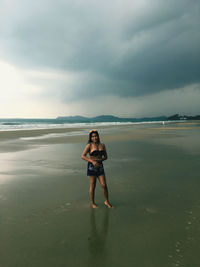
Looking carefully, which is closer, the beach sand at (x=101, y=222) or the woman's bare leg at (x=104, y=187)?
the beach sand at (x=101, y=222)

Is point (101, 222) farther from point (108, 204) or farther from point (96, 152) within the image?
point (96, 152)

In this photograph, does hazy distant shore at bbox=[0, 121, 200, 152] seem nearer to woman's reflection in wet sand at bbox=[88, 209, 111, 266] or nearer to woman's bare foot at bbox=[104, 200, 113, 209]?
woman's bare foot at bbox=[104, 200, 113, 209]

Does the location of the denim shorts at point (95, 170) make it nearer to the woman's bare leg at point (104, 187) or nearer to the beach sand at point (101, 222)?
the woman's bare leg at point (104, 187)

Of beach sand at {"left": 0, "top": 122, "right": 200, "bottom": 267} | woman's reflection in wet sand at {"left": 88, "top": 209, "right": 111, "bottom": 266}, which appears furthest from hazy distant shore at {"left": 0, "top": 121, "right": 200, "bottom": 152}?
woman's reflection in wet sand at {"left": 88, "top": 209, "right": 111, "bottom": 266}

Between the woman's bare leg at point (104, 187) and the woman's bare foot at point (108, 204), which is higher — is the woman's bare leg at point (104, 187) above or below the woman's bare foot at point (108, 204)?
above

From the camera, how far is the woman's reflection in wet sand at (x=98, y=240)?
2838mm

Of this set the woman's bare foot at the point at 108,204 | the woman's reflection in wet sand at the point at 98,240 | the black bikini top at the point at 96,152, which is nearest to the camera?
the woman's reflection in wet sand at the point at 98,240

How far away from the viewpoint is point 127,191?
564 centimetres

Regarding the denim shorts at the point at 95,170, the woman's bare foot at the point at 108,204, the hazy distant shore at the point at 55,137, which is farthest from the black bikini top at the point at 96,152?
the hazy distant shore at the point at 55,137

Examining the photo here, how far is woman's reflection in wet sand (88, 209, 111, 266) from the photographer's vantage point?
2838 mm

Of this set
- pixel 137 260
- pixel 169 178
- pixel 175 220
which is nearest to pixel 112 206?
pixel 175 220

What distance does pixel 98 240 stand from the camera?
3.29 metres

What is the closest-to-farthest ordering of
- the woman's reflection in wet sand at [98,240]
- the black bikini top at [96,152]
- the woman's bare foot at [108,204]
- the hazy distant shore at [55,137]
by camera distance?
the woman's reflection in wet sand at [98,240]
the black bikini top at [96,152]
the woman's bare foot at [108,204]
the hazy distant shore at [55,137]

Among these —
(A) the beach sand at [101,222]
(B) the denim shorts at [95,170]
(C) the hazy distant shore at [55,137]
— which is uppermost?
(B) the denim shorts at [95,170]
